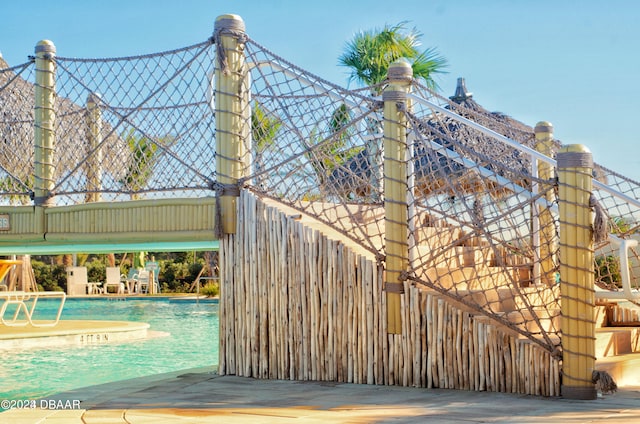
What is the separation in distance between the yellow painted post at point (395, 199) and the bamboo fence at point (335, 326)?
0.07 m

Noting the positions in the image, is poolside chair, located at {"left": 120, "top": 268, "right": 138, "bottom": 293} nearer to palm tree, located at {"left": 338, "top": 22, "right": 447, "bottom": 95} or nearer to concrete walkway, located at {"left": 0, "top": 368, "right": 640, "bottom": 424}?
palm tree, located at {"left": 338, "top": 22, "right": 447, "bottom": 95}

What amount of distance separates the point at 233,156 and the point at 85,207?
1553 mm

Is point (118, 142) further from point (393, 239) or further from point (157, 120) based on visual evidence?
point (393, 239)

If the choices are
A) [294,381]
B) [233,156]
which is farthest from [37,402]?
[233,156]

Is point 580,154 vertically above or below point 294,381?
above

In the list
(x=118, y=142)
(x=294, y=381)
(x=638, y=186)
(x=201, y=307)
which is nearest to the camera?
(x=294, y=381)

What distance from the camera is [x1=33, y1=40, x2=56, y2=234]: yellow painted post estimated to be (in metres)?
7.21

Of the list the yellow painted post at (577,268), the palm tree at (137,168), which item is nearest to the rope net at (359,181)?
the yellow painted post at (577,268)

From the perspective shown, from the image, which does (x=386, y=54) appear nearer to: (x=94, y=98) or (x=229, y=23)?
(x=94, y=98)

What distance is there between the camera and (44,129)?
7.31 metres

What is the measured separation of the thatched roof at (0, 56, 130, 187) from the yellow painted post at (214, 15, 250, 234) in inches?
55.4

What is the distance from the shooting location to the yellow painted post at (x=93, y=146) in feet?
24.1

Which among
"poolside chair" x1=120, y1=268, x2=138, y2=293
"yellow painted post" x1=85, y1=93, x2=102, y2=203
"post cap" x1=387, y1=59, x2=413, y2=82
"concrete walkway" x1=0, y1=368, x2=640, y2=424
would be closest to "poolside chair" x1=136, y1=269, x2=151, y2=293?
"poolside chair" x1=120, y1=268, x2=138, y2=293

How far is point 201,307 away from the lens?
1828cm
